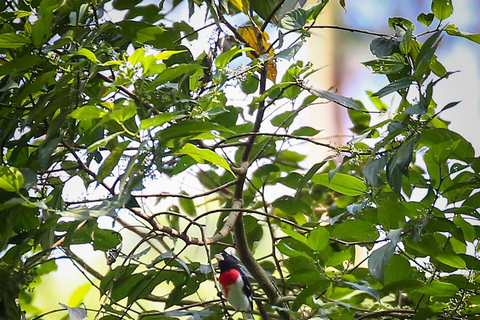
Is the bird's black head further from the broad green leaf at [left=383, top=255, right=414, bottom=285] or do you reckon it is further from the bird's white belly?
the broad green leaf at [left=383, top=255, right=414, bottom=285]

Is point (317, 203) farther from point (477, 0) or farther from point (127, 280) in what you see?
point (477, 0)

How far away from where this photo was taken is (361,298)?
4.27ft

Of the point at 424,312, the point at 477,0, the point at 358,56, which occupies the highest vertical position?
the point at 477,0

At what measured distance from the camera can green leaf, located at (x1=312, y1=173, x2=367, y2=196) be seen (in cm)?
88

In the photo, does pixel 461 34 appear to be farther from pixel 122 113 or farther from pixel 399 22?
pixel 122 113

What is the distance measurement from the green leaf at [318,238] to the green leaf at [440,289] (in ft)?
0.55

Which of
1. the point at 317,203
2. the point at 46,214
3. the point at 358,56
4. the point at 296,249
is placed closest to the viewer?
the point at 46,214

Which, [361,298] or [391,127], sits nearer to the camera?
[391,127]

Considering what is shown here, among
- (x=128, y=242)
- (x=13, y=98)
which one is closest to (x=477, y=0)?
(x=128, y=242)

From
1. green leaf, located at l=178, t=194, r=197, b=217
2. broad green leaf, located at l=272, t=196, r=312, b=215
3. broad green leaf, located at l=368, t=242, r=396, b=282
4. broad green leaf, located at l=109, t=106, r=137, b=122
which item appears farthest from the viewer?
green leaf, located at l=178, t=194, r=197, b=217

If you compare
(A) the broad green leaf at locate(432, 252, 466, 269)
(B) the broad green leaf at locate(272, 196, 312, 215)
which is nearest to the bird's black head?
(B) the broad green leaf at locate(272, 196, 312, 215)

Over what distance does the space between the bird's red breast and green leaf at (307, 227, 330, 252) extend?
15 cm

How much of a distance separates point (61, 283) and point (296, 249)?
1175mm

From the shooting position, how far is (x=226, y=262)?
3.14ft
